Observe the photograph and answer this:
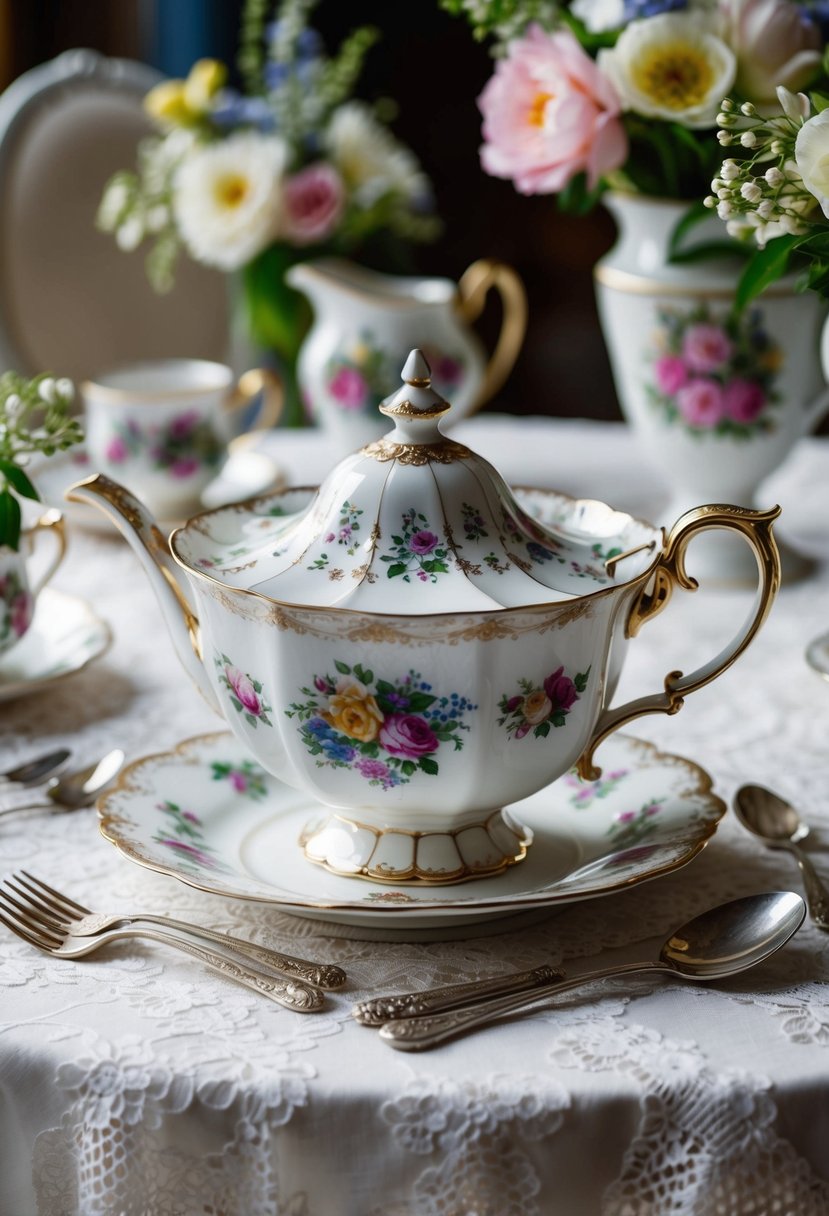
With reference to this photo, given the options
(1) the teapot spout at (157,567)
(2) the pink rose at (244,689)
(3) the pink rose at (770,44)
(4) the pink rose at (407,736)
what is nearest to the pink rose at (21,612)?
(1) the teapot spout at (157,567)

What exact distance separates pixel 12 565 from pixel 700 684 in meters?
Answer: 0.58

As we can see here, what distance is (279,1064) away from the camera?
704 millimetres

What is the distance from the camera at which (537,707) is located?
0.83m

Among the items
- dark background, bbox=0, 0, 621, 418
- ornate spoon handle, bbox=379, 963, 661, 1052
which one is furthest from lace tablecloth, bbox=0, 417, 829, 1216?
dark background, bbox=0, 0, 621, 418

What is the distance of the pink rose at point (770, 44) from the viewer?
132cm

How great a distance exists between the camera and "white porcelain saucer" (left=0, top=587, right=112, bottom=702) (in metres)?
1.20

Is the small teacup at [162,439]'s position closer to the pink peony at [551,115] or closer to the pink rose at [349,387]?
the pink rose at [349,387]

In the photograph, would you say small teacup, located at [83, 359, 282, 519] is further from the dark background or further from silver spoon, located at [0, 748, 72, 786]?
the dark background

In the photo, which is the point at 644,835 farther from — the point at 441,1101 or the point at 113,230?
the point at 113,230

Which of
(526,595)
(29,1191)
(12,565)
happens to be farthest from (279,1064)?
(12,565)

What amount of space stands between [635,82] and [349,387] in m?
0.58

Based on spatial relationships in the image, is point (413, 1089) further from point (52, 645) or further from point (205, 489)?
point (205, 489)

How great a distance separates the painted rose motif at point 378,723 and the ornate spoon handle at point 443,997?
0.42 feet

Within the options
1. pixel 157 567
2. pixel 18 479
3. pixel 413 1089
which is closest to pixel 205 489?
pixel 18 479
